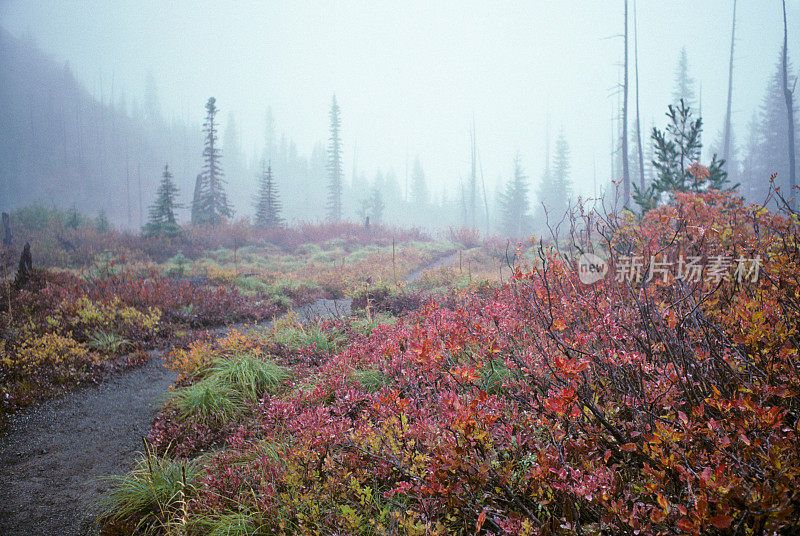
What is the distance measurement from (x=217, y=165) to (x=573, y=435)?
45.6m

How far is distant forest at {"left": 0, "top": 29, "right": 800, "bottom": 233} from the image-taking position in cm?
3875

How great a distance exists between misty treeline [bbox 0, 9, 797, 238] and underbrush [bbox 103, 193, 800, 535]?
73.6 feet

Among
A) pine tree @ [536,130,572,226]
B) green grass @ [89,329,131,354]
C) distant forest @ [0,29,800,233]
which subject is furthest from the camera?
pine tree @ [536,130,572,226]

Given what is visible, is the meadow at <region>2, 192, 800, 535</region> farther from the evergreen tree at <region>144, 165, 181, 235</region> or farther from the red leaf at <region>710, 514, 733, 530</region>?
the evergreen tree at <region>144, 165, 181, 235</region>

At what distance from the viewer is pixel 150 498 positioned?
2.93 metres

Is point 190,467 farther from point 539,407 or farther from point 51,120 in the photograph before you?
point 51,120

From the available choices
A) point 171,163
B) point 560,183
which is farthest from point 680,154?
point 171,163

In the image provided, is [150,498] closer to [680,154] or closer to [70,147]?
[680,154]

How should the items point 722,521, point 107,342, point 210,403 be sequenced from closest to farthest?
point 722,521 < point 210,403 < point 107,342

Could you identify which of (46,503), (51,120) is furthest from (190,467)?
(51,120)

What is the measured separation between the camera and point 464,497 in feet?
5.74

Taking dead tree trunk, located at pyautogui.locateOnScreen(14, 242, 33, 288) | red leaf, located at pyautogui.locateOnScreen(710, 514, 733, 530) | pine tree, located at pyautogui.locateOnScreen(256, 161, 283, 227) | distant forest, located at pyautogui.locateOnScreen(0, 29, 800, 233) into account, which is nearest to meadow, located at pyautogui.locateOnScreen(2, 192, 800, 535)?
red leaf, located at pyautogui.locateOnScreen(710, 514, 733, 530)

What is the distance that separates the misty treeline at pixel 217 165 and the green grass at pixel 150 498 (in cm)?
2120

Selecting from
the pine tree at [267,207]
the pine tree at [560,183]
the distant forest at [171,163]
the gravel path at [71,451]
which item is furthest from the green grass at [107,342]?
the pine tree at [560,183]
